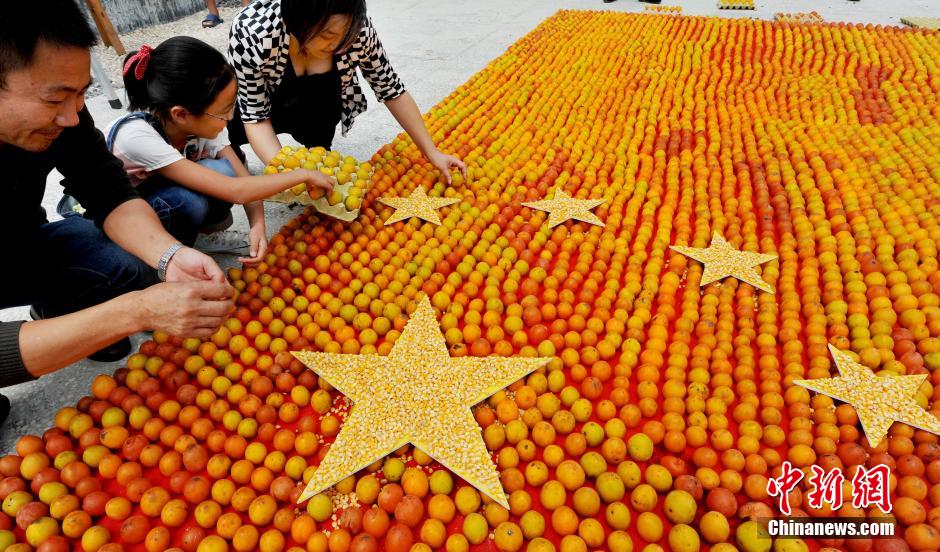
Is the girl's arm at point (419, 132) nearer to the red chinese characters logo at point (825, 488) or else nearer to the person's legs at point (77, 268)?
the person's legs at point (77, 268)

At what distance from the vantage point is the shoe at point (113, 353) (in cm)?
249

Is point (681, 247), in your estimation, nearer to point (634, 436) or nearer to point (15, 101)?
point (634, 436)

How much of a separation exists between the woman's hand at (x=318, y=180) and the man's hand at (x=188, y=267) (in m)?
0.88

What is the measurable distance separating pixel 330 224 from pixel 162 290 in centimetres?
152

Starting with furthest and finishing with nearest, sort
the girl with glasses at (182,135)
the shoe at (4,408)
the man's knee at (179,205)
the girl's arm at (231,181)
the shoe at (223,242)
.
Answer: the shoe at (223,242) → the man's knee at (179,205) → the girl's arm at (231,181) → the girl with glasses at (182,135) → the shoe at (4,408)

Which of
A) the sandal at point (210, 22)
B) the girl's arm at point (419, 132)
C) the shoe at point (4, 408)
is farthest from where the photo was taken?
the sandal at point (210, 22)

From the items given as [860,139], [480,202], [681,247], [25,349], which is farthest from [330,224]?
[860,139]

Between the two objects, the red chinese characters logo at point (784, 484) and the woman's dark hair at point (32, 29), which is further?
the red chinese characters logo at point (784, 484)

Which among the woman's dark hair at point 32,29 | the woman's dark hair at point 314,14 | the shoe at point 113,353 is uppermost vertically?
the woman's dark hair at point 32,29

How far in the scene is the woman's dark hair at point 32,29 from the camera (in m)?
1.27

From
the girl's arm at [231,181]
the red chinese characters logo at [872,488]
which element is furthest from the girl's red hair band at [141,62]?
the red chinese characters logo at [872,488]

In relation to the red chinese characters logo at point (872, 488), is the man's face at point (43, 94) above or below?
above

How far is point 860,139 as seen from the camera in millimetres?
3865

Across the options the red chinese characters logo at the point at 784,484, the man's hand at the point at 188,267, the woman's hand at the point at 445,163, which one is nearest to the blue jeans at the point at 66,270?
the man's hand at the point at 188,267
